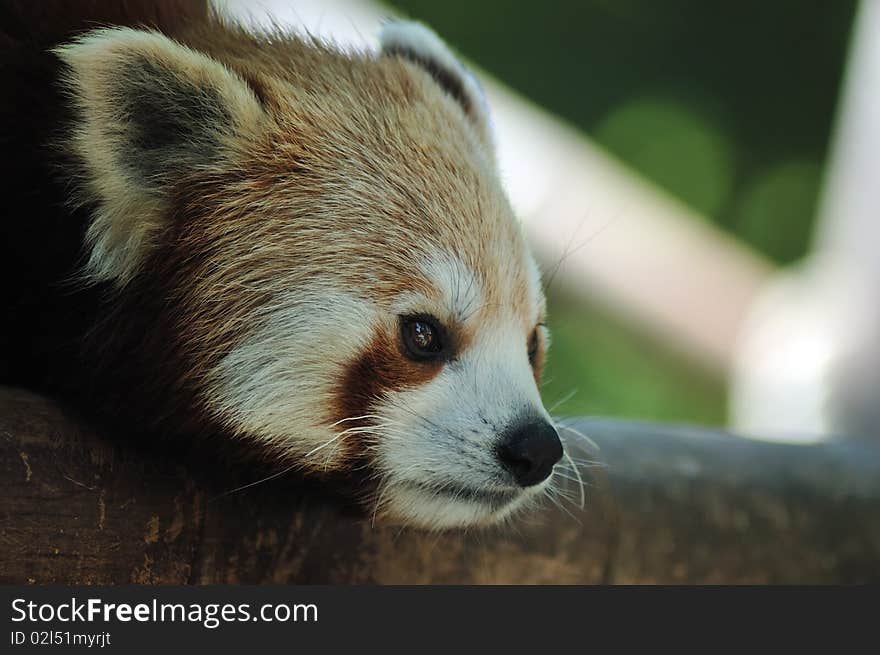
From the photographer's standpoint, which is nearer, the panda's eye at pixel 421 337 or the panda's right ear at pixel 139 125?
the panda's right ear at pixel 139 125

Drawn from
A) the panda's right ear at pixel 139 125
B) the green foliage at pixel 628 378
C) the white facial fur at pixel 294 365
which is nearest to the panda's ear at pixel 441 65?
the panda's right ear at pixel 139 125

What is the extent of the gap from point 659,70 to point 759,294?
2.29 meters

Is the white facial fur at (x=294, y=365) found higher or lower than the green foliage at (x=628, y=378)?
higher

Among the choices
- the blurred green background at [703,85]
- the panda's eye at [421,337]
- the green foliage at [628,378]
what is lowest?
the green foliage at [628,378]

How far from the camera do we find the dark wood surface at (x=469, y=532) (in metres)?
1.57

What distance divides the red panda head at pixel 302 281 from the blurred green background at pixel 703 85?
486 cm

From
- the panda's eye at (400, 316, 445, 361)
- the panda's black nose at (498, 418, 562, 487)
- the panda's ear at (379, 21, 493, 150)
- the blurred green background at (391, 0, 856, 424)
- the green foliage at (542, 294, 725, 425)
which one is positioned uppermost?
the panda's ear at (379, 21, 493, 150)

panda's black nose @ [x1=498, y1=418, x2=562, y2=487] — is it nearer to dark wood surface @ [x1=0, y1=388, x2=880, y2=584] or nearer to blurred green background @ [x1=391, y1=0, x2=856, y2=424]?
dark wood surface @ [x1=0, y1=388, x2=880, y2=584]

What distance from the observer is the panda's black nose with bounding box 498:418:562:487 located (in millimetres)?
1686

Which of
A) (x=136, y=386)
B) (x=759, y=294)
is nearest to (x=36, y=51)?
(x=136, y=386)

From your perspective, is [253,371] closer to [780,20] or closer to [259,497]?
[259,497]

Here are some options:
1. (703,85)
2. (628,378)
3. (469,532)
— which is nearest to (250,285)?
(469,532)

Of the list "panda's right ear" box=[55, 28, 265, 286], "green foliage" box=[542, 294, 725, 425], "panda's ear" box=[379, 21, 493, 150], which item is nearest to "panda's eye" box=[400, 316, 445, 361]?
"panda's right ear" box=[55, 28, 265, 286]

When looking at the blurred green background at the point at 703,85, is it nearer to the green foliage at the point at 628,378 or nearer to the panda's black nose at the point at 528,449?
the green foliage at the point at 628,378
